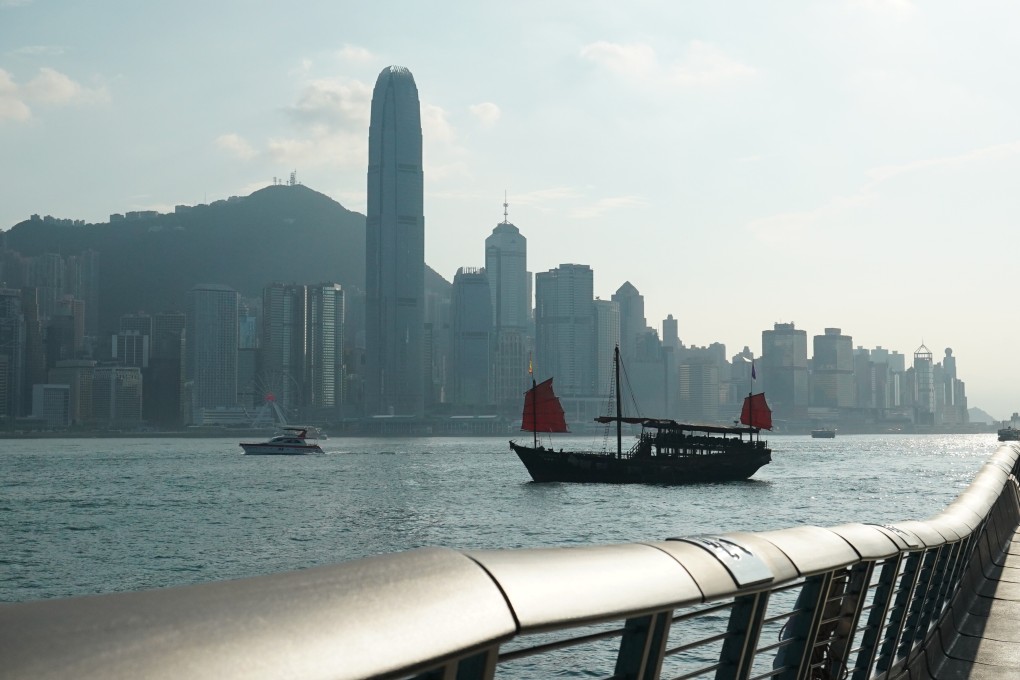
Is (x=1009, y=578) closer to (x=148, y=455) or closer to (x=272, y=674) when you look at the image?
(x=272, y=674)

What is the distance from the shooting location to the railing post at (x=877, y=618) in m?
5.12

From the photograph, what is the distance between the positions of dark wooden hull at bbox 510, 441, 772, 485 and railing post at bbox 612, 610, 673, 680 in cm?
9505

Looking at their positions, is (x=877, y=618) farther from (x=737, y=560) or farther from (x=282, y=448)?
(x=282, y=448)

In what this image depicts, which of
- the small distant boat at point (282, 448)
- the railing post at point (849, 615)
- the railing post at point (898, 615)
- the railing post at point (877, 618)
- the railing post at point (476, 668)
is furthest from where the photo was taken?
the small distant boat at point (282, 448)

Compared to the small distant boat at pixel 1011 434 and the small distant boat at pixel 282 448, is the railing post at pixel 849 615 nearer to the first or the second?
the small distant boat at pixel 282 448

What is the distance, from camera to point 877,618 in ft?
16.9

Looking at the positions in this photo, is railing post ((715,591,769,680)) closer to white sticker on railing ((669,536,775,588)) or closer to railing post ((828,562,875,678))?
white sticker on railing ((669,536,775,588))

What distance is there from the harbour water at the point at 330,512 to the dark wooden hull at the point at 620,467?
1394 mm

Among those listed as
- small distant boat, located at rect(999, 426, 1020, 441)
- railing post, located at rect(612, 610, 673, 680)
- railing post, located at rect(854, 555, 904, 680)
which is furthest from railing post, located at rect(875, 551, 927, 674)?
small distant boat, located at rect(999, 426, 1020, 441)

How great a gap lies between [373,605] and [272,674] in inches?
11.8

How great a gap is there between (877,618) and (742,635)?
77.3 inches

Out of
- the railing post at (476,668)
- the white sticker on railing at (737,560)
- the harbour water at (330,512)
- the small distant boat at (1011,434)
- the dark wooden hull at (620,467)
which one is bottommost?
the harbour water at (330,512)

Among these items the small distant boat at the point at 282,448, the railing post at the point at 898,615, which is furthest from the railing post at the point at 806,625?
the small distant boat at the point at 282,448

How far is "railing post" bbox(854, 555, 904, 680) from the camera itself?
512 centimetres
